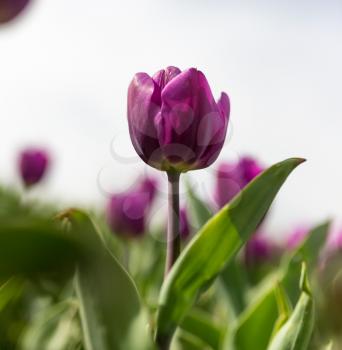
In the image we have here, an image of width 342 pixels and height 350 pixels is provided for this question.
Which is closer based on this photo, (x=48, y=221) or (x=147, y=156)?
(x=48, y=221)

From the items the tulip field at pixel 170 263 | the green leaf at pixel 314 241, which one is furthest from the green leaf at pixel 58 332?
the green leaf at pixel 314 241

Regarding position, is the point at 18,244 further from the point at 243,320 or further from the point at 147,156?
the point at 243,320

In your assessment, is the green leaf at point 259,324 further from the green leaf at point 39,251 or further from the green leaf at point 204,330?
the green leaf at point 39,251

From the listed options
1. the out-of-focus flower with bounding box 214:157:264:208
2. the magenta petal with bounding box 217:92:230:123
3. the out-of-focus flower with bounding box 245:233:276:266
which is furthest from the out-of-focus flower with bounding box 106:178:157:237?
the magenta petal with bounding box 217:92:230:123

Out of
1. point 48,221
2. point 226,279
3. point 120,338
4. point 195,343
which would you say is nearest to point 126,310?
point 120,338

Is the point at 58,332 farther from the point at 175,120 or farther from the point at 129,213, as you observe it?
the point at 129,213

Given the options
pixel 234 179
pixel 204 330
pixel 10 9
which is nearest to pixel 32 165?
pixel 234 179

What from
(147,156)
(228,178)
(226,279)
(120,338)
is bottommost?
(226,279)
